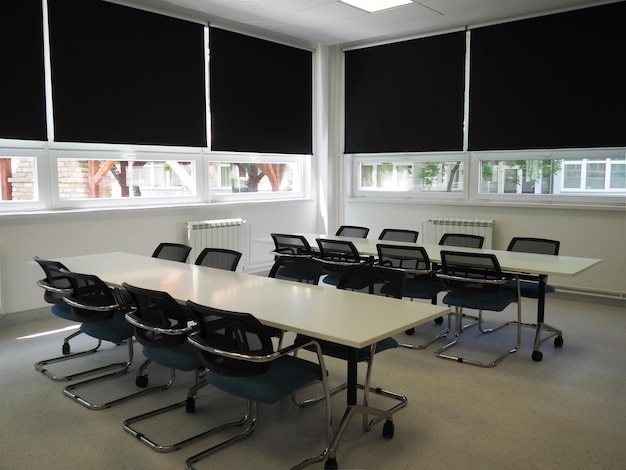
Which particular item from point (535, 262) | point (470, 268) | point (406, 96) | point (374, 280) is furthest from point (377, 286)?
point (406, 96)

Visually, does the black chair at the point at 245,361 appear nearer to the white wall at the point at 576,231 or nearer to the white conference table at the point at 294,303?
the white conference table at the point at 294,303

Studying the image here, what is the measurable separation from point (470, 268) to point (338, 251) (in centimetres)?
131

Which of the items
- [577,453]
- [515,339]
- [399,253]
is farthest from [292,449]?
[515,339]

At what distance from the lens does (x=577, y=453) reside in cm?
302

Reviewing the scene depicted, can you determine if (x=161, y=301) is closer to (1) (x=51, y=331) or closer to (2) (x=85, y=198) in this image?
(1) (x=51, y=331)

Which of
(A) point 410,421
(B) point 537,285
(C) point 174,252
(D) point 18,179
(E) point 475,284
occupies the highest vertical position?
(D) point 18,179

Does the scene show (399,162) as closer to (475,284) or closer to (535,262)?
(535,262)

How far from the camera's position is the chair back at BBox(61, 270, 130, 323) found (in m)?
3.55

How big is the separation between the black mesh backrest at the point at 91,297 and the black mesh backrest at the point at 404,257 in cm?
234

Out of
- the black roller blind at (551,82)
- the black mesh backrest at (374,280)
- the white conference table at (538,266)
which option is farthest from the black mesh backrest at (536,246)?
the black mesh backrest at (374,280)

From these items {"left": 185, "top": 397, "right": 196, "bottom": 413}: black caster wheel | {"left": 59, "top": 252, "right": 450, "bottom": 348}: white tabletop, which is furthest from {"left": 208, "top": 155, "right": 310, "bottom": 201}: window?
{"left": 185, "top": 397, "right": 196, "bottom": 413}: black caster wheel

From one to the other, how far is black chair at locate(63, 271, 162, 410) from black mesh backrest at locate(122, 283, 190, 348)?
44cm

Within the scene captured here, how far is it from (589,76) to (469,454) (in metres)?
5.02

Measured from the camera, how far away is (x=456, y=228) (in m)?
7.38
